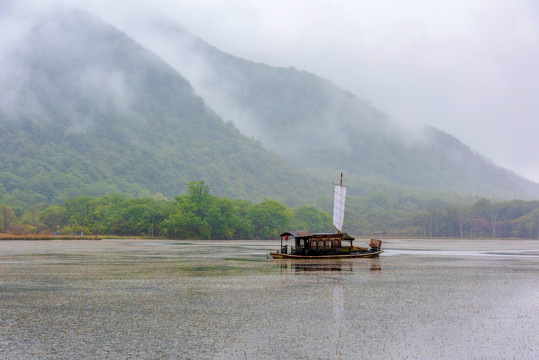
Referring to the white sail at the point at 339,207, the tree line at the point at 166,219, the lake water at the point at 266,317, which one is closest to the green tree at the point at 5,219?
the tree line at the point at 166,219

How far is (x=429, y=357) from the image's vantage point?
59.6 ft

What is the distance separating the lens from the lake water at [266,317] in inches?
753

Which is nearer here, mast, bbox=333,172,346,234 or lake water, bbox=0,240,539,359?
lake water, bbox=0,240,539,359

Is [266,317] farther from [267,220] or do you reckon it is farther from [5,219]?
[267,220]

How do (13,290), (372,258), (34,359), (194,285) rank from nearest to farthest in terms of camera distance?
(34,359)
(13,290)
(194,285)
(372,258)

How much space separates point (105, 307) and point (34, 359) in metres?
9.54

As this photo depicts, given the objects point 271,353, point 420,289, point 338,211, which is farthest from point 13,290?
point 338,211

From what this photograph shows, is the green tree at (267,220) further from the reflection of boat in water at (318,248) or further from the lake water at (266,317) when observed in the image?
the lake water at (266,317)

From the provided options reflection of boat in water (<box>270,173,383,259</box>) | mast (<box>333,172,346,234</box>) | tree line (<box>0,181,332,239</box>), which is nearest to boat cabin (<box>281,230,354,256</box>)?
reflection of boat in water (<box>270,173,383,259</box>)

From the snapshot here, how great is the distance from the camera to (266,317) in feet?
81.6

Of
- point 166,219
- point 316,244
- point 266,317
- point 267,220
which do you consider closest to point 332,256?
point 316,244

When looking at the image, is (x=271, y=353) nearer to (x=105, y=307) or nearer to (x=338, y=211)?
(x=105, y=307)

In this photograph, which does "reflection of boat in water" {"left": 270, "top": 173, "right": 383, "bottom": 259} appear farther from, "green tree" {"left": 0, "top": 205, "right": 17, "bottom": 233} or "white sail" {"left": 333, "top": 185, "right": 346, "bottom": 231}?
"green tree" {"left": 0, "top": 205, "right": 17, "bottom": 233}

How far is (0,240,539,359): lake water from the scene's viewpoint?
753 inches
